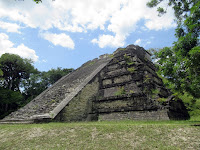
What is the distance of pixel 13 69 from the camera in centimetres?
2181

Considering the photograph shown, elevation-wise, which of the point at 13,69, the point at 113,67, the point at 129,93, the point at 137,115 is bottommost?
the point at 137,115

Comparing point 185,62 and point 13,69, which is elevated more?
point 13,69

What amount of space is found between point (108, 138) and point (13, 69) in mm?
22586

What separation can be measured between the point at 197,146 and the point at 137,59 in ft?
20.2

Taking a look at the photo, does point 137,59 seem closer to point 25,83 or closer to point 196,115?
point 196,115

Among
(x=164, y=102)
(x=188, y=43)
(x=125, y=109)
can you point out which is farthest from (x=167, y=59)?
(x=125, y=109)

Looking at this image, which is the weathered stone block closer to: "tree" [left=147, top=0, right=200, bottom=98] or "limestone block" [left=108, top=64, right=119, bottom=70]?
"limestone block" [left=108, top=64, right=119, bottom=70]

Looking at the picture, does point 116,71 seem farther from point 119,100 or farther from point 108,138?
point 108,138

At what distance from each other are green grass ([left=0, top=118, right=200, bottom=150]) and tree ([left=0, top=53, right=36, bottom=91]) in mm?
19187

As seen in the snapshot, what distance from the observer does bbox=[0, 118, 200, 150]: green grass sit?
10.4 ft

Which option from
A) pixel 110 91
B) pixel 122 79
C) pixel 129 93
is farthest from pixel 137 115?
pixel 122 79

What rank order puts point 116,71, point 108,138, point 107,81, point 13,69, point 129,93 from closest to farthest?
point 108,138 < point 129,93 < point 107,81 < point 116,71 < point 13,69

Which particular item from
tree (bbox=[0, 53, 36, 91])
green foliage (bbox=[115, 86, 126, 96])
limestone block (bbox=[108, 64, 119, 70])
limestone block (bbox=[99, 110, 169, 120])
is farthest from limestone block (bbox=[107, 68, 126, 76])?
tree (bbox=[0, 53, 36, 91])

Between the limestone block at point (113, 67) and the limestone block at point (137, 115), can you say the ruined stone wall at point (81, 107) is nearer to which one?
the limestone block at point (137, 115)
